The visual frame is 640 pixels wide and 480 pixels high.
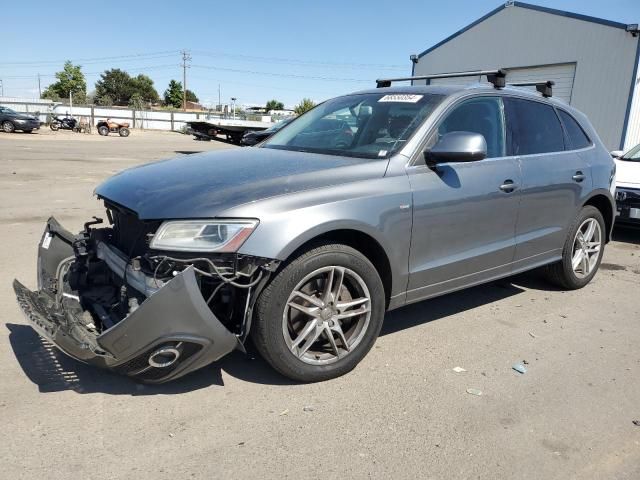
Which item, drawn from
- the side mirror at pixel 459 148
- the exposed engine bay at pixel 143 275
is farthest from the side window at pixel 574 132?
the exposed engine bay at pixel 143 275

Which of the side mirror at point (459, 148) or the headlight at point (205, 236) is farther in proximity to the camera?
the side mirror at point (459, 148)

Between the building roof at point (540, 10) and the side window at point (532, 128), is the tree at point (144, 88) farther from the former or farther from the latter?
the side window at point (532, 128)

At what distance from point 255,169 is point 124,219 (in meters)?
0.85

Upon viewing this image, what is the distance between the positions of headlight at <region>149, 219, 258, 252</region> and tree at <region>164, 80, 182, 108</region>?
4195 inches

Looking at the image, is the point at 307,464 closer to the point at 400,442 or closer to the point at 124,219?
Result: the point at 400,442

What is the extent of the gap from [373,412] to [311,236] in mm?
1034

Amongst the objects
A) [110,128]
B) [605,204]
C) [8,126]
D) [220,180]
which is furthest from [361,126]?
[110,128]

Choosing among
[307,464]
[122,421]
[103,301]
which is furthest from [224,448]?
[103,301]

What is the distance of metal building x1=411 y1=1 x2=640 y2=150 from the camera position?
15289 mm

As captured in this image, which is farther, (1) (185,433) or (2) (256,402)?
(2) (256,402)

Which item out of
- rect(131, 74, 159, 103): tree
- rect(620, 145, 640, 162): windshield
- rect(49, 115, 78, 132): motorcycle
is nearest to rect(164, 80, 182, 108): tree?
rect(131, 74, 159, 103): tree

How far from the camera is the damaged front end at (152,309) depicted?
8.54ft

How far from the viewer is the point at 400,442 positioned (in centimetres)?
271

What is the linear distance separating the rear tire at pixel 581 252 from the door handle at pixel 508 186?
3.78 ft
